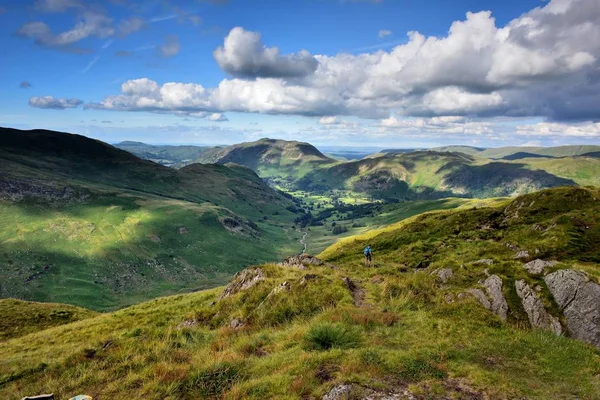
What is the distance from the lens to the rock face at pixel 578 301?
21.6 m

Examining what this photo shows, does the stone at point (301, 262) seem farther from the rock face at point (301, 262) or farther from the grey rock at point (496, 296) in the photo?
the grey rock at point (496, 296)

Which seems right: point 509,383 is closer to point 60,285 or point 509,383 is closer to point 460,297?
point 460,297

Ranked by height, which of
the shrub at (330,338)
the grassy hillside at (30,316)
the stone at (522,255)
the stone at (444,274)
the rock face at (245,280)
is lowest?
the grassy hillside at (30,316)

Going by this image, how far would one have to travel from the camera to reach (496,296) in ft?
83.8

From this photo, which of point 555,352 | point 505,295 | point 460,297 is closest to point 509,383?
point 555,352

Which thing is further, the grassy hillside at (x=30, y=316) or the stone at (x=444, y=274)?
the grassy hillside at (x=30, y=316)

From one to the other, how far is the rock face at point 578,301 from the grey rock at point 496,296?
3.30 metres

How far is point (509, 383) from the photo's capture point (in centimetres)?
1354

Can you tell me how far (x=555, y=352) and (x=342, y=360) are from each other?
35.7 feet

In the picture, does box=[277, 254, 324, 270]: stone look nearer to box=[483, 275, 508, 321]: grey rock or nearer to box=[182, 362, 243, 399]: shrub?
box=[483, 275, 508, 321]: grey rock

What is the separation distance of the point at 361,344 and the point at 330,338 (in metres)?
1.60

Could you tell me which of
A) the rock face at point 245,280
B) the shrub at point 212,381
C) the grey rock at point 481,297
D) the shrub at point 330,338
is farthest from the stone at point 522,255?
the shrub at point 212,381

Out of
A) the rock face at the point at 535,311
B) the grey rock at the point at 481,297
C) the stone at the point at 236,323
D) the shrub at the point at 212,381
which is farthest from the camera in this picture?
the grey rock at the point at 481,297

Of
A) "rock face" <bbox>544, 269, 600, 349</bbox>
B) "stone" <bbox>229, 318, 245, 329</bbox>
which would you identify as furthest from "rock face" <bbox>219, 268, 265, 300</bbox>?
"rock face" <bbox>544, 269, 600, 349</bbox>
